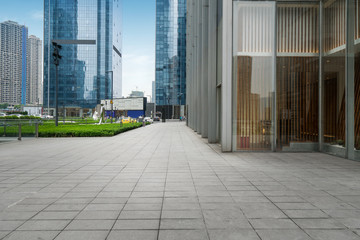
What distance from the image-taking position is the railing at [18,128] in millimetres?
16359

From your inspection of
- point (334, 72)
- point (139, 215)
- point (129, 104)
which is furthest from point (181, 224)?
point (129, 104)

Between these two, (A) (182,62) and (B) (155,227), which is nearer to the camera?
(B) (155,227)

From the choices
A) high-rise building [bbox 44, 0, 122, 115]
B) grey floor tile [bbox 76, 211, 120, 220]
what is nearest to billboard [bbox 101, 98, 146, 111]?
high-rise building [bbox 44, 0, 122, 115]

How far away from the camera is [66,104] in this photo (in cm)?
11281

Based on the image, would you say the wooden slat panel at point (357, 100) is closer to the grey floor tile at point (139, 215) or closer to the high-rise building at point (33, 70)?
the grey floor tile at point (139, 215)

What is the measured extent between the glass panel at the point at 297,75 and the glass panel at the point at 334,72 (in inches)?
15.7

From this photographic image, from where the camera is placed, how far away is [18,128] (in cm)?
1716

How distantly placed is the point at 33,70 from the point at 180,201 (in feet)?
610

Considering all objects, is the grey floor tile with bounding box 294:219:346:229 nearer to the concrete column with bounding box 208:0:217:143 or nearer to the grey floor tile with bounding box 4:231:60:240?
the grey floor tile with bounding box 4:231:60:240

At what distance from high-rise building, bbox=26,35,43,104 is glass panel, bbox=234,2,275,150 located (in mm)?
166560

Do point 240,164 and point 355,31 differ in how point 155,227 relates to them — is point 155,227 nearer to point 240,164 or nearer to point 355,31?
point 240,164

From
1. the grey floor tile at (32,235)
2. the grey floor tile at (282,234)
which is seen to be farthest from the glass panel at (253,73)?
the grey floor tile at (32,235)

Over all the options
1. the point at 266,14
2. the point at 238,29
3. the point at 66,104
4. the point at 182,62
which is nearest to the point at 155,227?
the point at 238,29

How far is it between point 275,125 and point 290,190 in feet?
20.2
